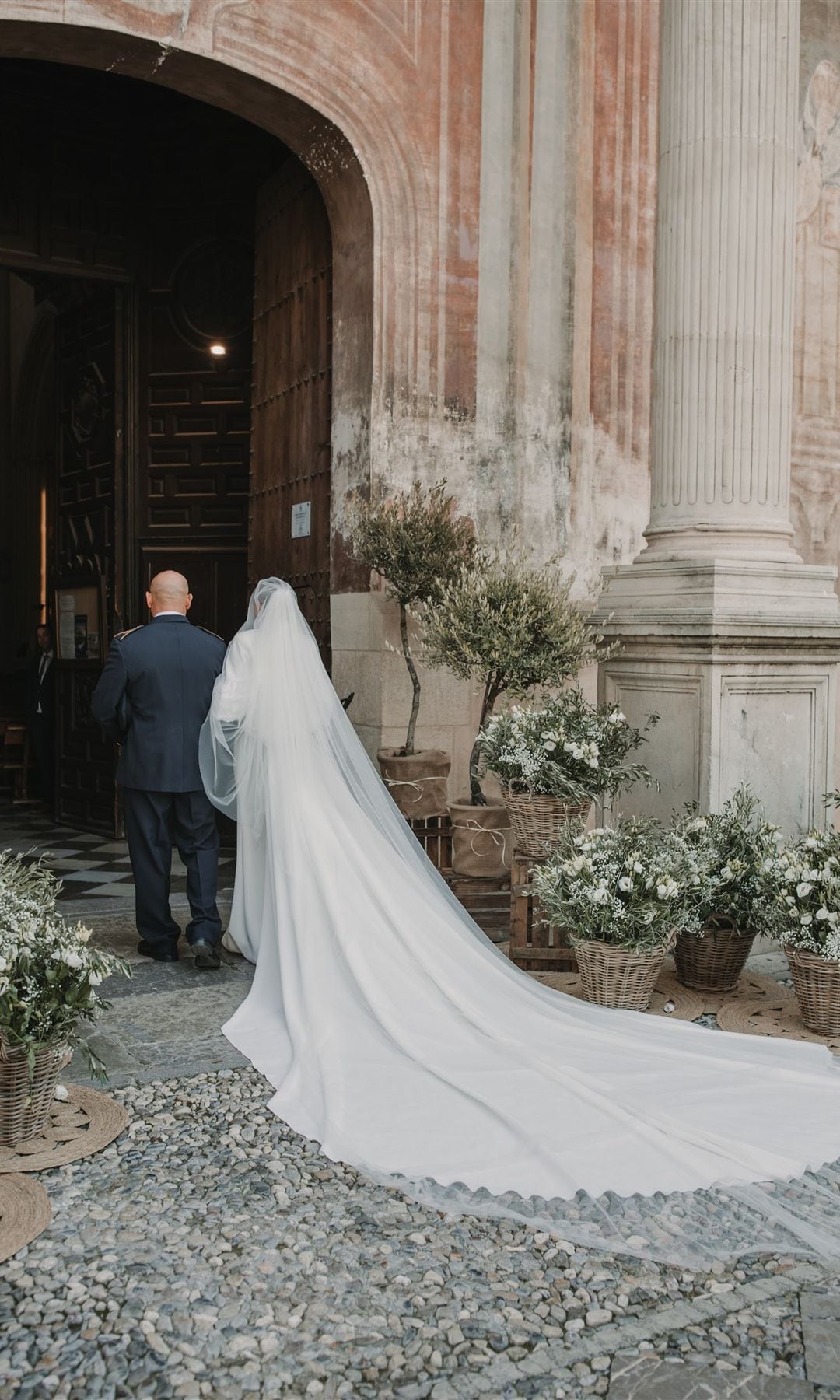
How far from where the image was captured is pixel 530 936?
589 centimetres

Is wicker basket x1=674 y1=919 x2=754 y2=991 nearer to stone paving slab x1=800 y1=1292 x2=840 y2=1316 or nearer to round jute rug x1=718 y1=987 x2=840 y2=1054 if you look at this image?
round jute rug x1=718 y1=987 x2=840 y2=1054

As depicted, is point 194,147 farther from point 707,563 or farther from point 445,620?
point 707,563

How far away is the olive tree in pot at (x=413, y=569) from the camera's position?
6789mm

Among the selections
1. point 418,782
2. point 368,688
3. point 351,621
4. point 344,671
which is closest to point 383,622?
point 351,621

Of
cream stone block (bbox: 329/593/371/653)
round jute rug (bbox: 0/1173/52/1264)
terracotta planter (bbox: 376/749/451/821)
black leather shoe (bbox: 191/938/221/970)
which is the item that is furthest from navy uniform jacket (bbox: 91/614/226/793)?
round jute rug (bbox: 0/1173/52/1264)

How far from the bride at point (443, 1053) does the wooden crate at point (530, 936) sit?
→ 0.71 m

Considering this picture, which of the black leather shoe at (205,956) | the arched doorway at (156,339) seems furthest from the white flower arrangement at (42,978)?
the arched doorway at (156,339)

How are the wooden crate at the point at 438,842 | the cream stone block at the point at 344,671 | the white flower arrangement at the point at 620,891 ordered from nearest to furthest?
1. the white flower arrangement at the point at 620,891
2. the wooden crate at the point at 438,842
3. the cream stone block at the point at 344,671

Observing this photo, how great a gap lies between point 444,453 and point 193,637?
97.8 inches

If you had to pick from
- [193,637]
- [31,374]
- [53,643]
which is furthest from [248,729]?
[31,374]

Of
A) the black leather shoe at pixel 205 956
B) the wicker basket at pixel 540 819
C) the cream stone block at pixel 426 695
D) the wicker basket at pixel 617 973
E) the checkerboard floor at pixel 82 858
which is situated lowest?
the checkerboard floor at pixel 82 858

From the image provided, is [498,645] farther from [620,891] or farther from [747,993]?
[747,993]

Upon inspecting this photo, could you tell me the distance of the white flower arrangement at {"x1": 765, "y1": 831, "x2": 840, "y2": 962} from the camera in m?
4.83

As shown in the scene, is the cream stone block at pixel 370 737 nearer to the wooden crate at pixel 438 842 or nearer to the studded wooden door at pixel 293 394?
the studded wooden door at pixel 293 394
